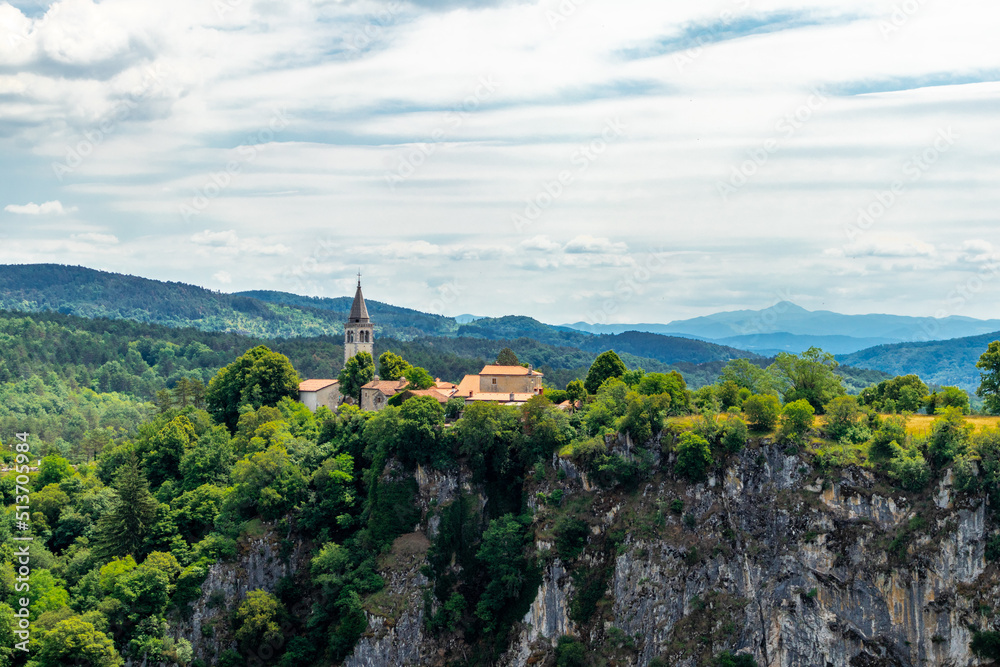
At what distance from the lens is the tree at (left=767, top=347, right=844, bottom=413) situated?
6919cm

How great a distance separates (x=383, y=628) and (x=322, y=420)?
23001 mm

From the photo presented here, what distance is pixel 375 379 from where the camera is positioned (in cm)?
8675

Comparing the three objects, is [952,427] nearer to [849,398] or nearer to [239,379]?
[849,398]

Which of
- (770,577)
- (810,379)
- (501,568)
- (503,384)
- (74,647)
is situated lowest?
(74,647)

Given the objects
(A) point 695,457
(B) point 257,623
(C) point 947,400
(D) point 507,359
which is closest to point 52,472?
(B) point 257,623

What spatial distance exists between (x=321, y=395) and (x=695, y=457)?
134 ft

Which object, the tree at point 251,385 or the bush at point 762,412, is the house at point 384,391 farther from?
the bush at point 762,412

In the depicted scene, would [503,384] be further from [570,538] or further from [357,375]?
[570,538]

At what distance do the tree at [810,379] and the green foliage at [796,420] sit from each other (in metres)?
6.47

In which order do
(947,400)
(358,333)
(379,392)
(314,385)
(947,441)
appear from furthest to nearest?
(358,333) < (314,385) < (379,392) < (947,400) < (947,441)

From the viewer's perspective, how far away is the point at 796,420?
60688 mm

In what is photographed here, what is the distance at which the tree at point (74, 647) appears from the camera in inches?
2336

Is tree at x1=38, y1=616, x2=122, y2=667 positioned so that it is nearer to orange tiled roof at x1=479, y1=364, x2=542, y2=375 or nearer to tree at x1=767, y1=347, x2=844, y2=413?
orange tiled roof at x1=479, y1=364, x2=542, y2=375

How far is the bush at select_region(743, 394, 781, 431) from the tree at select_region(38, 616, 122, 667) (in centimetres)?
4551
